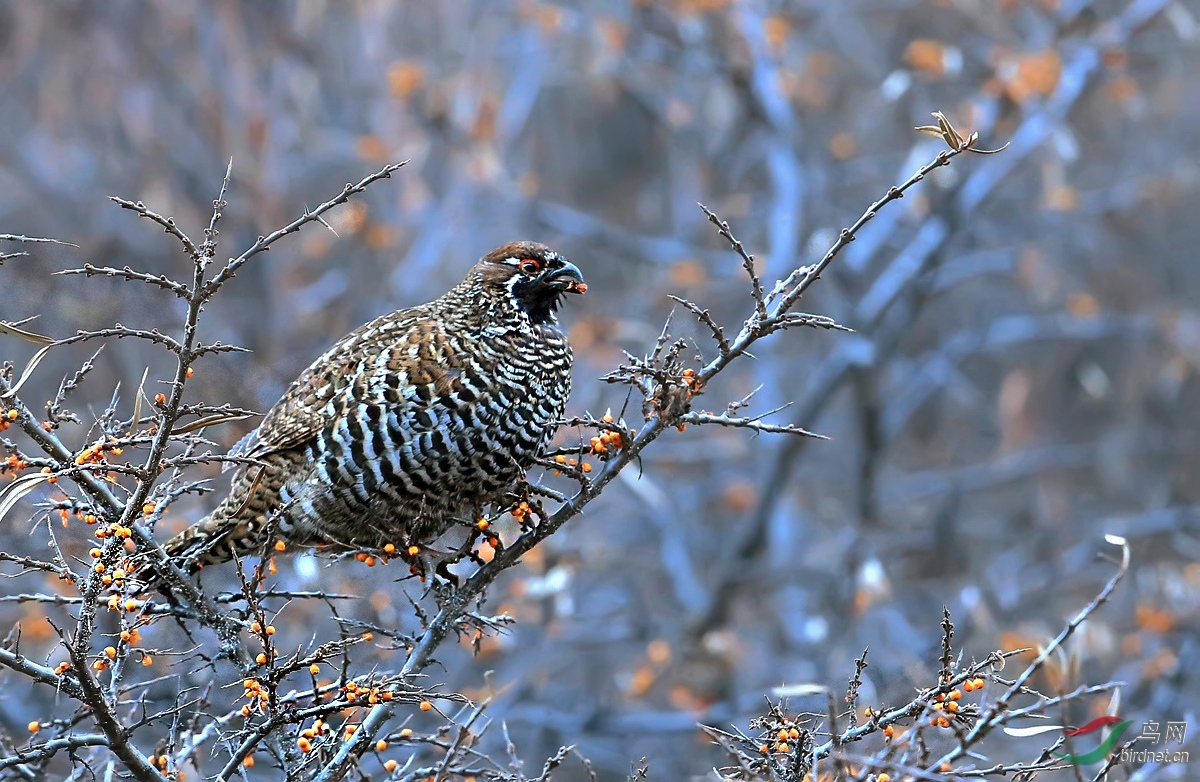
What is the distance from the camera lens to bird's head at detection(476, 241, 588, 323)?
508 cm

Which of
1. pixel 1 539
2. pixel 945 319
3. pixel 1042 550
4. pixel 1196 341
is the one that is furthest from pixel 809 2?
pixel 1 539

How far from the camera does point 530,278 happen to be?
5.12 meters

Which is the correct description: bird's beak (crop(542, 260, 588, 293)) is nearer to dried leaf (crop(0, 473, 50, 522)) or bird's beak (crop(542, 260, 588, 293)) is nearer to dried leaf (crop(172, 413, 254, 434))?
dried leaf (crop(172, 413, 254, 434))

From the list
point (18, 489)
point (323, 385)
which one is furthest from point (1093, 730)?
point (323, 385)

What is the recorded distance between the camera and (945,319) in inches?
596

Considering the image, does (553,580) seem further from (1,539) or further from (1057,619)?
(1,539)

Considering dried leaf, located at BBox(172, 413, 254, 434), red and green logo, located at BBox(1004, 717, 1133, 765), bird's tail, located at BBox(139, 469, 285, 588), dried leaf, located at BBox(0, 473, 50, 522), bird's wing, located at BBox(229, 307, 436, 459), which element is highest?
bird's wing, located at BBox(229, 307, 436, 459)

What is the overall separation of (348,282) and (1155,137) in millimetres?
9689

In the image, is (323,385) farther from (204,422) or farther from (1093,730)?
(1093,730)

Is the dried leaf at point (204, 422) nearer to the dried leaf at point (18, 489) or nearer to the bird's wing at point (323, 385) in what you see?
the dried leaf at point (18, 489)

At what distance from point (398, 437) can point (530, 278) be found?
0.91 meters

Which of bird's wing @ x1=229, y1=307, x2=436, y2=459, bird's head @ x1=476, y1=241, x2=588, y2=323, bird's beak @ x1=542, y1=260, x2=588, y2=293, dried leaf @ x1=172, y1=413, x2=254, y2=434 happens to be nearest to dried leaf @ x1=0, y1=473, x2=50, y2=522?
dried leaf @ x1=172, y1=413, x2=254, y2=434

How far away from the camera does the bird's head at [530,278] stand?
5078mm

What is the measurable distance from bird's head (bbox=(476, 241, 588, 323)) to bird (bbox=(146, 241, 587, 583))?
0.08 m
